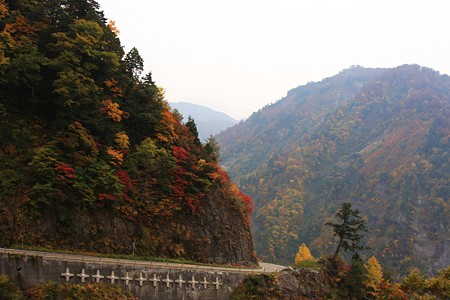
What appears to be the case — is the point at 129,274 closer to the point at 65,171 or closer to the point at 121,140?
the point at 65,171

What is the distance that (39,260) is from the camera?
63.3 feet

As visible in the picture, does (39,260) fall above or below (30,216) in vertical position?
below

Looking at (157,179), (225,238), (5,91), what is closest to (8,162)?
(5,91)

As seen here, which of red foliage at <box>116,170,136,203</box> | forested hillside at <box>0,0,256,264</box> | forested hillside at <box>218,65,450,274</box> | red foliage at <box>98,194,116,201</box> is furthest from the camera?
forested hillside at <box>218,65,450,274</box>

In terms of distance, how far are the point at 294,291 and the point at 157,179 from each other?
14234 mm

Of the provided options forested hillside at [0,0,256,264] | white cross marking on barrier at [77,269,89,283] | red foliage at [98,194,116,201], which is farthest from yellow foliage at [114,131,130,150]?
white cross marking on barrier at [77,269,89,283]

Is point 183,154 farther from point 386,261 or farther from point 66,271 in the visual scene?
point 386,261

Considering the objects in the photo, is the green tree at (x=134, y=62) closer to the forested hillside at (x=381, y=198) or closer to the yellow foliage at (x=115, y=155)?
the yellow foliage at (x=115, y=155)

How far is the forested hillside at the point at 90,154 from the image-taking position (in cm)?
2356

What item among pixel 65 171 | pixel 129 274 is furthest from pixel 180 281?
pixel 65 171

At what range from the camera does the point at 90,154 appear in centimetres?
2611

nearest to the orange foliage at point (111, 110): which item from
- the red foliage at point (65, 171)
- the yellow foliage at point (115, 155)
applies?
the yellow foliage at point (115, 155)

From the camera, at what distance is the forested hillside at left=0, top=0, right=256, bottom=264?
77.3ft

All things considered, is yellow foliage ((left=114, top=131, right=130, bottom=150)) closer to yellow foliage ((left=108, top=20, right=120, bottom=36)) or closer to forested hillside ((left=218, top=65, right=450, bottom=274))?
yellow foliage ((left=108, top=20, right=120, bottom=36))
